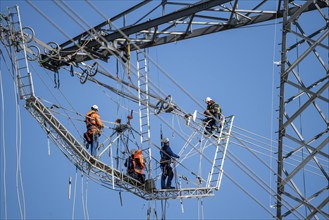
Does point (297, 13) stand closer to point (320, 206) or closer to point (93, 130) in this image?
point (320, 206)

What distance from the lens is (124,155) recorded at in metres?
23.9

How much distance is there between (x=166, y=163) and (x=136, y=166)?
114 cm

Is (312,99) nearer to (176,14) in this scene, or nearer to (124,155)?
(176,14)

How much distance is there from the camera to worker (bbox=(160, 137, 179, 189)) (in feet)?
79.5

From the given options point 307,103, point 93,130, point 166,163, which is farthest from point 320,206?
point 93,130

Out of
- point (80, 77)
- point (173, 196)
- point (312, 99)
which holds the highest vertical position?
point (80, 77)

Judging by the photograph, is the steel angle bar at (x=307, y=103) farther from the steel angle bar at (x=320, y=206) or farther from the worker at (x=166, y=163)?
the worker at (x=166, y=163)

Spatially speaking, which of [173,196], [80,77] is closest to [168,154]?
[173,196]

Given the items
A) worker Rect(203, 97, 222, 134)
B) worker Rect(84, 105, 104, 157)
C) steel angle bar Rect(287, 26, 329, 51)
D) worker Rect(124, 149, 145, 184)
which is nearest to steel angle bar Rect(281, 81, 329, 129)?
steel angle bar Rect(287, 26, 329, 51)

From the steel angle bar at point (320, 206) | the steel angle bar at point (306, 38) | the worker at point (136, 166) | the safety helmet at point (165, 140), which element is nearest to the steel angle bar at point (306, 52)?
the steel angle bar at point (306, 38)

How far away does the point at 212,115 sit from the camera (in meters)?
25.2

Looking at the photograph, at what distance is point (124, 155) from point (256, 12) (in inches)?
227

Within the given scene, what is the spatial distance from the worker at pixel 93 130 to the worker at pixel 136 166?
1.36 meters

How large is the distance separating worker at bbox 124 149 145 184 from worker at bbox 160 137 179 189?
73 centimetres
